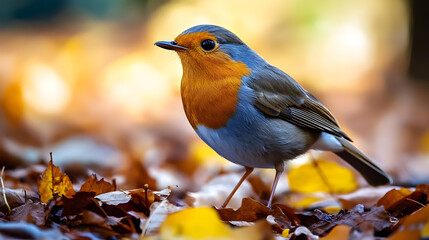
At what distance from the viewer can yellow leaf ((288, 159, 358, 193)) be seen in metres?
3.76

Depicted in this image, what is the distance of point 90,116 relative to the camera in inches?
293

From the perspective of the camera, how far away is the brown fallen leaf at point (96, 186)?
262cm

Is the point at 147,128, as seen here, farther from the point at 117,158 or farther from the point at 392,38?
the point at 392,38

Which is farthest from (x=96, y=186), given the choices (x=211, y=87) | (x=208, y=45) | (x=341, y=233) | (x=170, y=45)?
(x=341, y=233)

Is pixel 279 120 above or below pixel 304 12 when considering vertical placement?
below

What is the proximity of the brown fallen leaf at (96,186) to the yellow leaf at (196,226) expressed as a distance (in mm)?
873

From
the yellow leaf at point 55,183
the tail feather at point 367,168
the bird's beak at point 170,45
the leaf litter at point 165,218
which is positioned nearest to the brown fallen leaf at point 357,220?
the leaf litter at point 165,218

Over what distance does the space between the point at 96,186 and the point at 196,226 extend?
0.98m

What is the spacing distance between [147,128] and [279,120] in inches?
168

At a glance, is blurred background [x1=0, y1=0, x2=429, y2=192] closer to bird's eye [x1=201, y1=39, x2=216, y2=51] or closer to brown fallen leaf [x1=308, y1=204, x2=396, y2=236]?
bird's eye [x1=201, y1=39, x2=216, y2=51]

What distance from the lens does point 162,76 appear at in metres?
9.90

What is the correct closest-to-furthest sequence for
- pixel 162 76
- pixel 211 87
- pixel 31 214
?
pixel 31 214 < pixel 211 87 < pixel 162 76

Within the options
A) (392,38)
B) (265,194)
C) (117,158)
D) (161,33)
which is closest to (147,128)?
(117,158)

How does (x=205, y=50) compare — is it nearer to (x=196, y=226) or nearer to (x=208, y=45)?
(x=208, y=45)
